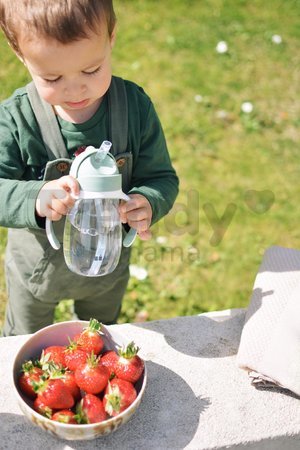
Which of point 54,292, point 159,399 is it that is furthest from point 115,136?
point 159,399

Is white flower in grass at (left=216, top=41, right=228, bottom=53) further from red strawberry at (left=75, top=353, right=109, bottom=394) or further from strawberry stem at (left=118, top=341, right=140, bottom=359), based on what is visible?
red strawberry at (left=75, top=353, right=109, bottom=394)

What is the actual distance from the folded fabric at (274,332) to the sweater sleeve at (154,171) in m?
0.50

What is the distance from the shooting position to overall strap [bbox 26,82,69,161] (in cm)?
211

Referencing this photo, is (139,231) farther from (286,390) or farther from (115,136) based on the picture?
(286,390)

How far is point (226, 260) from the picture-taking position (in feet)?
12.3

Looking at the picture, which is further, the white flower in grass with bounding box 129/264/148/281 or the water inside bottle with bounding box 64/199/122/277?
the white flower in grass with bounding box 129/264/148/281

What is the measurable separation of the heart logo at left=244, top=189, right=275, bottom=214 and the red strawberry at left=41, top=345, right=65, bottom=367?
2273mm

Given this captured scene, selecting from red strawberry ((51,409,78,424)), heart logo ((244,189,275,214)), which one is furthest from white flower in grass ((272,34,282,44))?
red strawberry ((51,409,78,424))

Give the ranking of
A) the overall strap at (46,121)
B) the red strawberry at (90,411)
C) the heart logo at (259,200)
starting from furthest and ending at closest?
1. the heart logo at (259,200)
2. the overall strap at (46,121)
3. the red strawberry at (90,411)

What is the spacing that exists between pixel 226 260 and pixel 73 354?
189 cm

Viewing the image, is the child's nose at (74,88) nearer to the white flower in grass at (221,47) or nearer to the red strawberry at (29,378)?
the red strawberry at (29,378)

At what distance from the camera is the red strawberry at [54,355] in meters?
1.97

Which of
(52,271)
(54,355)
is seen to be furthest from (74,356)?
(52,271)

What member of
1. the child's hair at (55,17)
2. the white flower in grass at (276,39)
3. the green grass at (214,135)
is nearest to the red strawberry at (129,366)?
the child's hair at (55,17)
